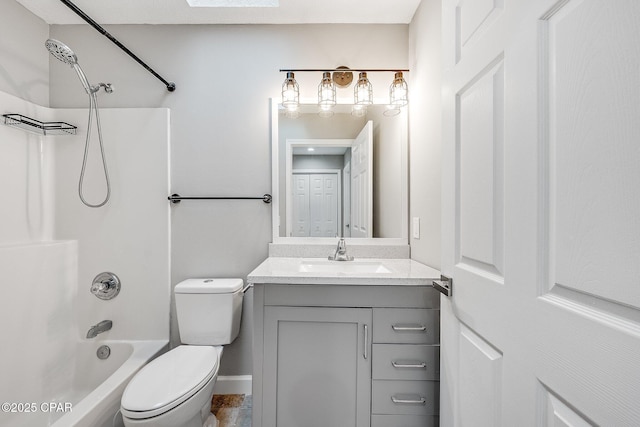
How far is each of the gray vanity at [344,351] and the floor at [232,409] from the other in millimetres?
478

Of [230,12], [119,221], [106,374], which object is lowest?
[106,374]

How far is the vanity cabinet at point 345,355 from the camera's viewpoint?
1213mm

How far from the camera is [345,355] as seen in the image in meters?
1.23

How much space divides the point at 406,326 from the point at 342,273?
382mm

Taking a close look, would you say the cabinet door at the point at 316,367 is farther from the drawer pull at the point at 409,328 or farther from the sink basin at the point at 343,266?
the sink basin at the point at 343,266

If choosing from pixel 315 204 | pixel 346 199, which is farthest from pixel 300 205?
pixel 346 199

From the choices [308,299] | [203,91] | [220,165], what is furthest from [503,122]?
[203,91]

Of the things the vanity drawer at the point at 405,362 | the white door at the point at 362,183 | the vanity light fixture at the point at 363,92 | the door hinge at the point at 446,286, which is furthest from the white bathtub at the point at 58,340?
the vanity light fixture at the point at 363,92

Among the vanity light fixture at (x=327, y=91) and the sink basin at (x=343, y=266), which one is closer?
the sink basin at (x=343, y=266)

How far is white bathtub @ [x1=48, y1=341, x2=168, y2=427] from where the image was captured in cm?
125

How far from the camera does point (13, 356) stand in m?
1.44

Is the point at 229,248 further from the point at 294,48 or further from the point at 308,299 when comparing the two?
the point at 294,48

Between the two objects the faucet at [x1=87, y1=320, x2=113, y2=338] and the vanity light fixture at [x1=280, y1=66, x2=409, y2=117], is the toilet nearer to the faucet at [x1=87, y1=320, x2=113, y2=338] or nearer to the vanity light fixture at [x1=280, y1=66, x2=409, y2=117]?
the faucet at [x1=87, y1=320, x2=113, y2=338]

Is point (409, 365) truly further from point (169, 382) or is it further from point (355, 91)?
point (355, 91)
